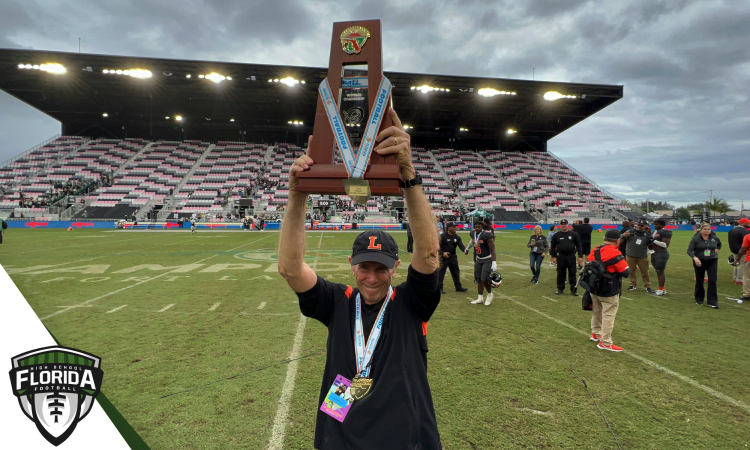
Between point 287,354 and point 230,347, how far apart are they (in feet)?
3.32

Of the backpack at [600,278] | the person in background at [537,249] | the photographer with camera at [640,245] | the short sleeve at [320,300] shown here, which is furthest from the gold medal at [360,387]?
the photographer with camera at [640,245]

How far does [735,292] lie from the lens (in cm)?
1034

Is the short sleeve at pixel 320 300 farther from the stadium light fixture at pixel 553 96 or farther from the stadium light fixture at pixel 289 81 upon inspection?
the stadium light fixture at pixel 553 96

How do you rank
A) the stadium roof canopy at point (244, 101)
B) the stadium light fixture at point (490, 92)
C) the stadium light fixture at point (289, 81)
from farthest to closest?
1. the stadium light fixture at point (490, 92)
2. the stadium light fixture at point (289, 81)
3. the stadium roof canopy at point (244, 101)

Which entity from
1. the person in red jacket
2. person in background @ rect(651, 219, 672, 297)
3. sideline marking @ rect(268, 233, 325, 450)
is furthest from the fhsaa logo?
person in background @ rect(651, 219, 672, 297)

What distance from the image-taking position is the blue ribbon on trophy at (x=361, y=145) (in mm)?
1918

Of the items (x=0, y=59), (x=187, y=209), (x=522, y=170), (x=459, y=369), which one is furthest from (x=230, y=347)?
(x=522, y=170)

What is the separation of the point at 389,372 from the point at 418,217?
0.84m

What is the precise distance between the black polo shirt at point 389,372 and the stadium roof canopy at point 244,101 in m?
37.0

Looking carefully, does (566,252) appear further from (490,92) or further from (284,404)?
(490,92)

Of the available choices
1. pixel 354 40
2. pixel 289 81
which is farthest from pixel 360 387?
pixel 289 81

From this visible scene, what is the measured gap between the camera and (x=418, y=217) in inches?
73.6

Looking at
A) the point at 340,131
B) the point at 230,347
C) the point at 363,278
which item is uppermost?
the point at 340,131

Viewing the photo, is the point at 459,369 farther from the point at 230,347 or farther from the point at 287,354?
the point at 230,347
